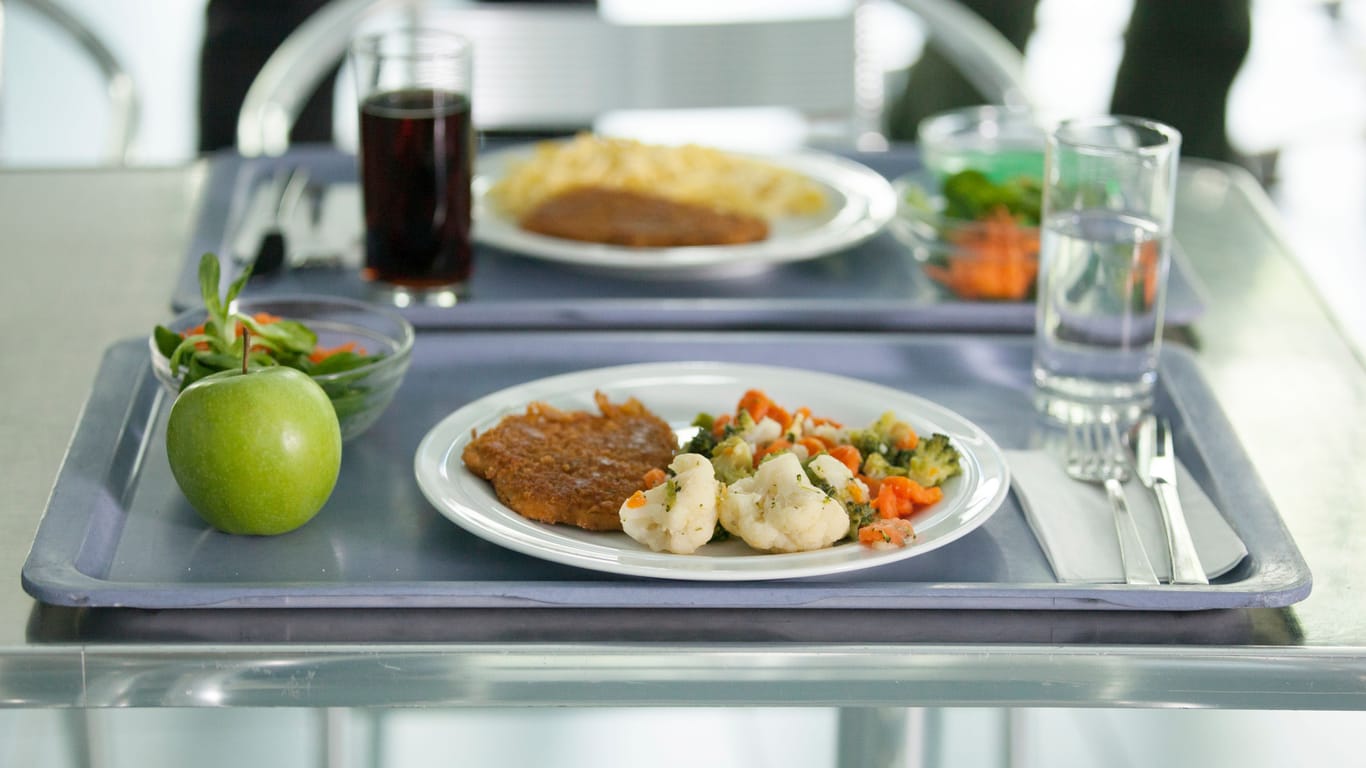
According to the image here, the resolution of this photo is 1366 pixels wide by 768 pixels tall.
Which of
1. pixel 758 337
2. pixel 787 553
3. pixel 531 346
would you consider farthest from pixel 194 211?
pixel 787 553

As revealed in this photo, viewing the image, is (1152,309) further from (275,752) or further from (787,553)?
(275,752)

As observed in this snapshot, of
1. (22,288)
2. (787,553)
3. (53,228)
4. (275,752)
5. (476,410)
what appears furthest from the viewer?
(275,752)

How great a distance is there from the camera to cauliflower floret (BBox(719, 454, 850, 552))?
0.89 m

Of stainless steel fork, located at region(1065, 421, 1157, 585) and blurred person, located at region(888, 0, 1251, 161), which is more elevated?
stainless steel fork, located at region(1065, 421, 1157, 585)

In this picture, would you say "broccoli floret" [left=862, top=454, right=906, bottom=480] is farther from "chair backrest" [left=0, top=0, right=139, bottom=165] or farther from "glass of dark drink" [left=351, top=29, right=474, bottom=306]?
"chair backrest" [left=0, top=0, right=139, bottom=165]

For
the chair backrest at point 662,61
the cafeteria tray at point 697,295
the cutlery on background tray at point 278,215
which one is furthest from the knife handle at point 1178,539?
the chair backrest at point 662,61

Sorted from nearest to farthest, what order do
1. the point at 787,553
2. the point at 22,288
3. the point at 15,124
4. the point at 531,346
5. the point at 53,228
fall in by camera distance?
the point at 787,553
the point at 531,346
the point at 22,288
the point at 53,228
the point at 15,124

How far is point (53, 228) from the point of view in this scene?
1590 mm

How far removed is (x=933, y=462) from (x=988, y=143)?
816mm

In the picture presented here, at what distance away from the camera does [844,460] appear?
1.00 metres

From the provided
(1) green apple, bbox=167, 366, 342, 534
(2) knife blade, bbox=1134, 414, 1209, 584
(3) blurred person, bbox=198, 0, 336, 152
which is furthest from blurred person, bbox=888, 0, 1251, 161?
(1) green apple, bbox=167, 366, 342, 534

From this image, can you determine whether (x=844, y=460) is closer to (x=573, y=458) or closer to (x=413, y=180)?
(x=573, y=458)

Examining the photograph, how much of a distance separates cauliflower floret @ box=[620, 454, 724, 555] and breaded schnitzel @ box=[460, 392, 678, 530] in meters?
0.02

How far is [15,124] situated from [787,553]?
3829 mm
